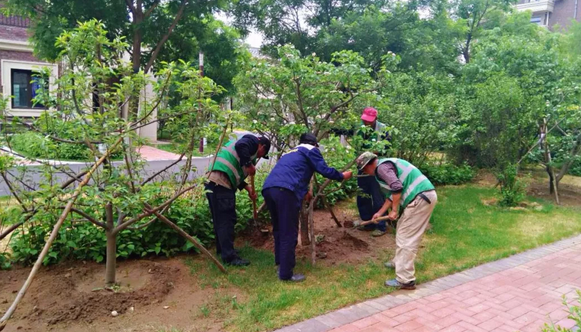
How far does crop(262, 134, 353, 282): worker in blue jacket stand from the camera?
4535 millimetres

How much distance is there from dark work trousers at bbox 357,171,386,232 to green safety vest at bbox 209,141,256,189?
2241 mm

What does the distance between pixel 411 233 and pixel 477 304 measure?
900 mm

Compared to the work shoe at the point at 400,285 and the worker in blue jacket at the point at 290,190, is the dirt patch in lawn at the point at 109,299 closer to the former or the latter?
the worker in blue jacket at the point at 290,190

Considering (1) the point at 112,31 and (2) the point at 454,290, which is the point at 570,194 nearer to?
(2) the point at 454,290

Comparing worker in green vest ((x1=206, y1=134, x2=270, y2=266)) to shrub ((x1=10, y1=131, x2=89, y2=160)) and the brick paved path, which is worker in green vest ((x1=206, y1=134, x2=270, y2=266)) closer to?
shrub ((x1=10, y1=131, x2=89, y2=160))

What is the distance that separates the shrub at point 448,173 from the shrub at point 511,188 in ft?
5.67

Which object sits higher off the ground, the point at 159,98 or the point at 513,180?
the point at 159,98

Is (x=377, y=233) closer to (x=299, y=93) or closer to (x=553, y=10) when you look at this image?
(x=299, y=93)

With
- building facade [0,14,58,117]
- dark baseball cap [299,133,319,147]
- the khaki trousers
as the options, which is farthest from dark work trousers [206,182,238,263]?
building facade [0,14,58,117]

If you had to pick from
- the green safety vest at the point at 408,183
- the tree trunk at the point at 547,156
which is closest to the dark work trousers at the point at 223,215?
the green safety vest at the point at 408,183

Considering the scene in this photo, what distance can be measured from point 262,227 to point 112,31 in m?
Answer: 6.41

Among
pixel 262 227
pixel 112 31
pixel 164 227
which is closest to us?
pixel 164 227

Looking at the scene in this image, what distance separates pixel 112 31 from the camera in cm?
990

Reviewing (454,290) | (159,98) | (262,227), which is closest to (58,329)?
(159,98)
